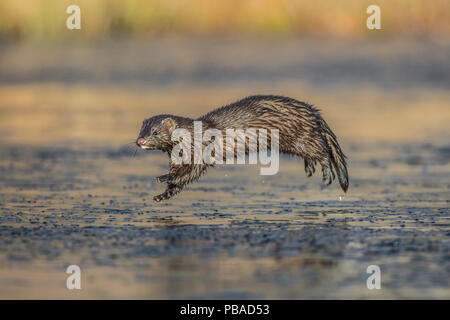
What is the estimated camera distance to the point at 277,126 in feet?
44.3

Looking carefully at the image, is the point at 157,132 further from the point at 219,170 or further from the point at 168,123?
the point at 219,170

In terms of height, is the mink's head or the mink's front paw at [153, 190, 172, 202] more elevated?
the mink's head

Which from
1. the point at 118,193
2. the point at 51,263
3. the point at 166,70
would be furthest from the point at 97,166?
the point at 166,70

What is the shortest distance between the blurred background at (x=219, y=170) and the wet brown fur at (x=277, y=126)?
0.39 meters

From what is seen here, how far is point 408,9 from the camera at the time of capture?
95.8 ft

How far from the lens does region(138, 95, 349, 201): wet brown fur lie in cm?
1337

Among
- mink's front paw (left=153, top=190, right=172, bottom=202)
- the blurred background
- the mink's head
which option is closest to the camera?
the blurred background

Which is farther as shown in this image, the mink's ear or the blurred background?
the mink's ear

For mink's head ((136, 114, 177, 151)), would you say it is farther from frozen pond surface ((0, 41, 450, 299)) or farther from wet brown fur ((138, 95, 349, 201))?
frozen pond surface ((0, 41, 450, 299))

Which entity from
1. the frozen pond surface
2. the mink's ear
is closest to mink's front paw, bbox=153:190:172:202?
the frozen pond surface

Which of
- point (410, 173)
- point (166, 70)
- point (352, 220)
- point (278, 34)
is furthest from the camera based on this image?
point (278, 34)

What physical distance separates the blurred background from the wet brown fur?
1.27 ft

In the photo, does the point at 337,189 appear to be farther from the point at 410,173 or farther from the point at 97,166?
the point at 97,166
